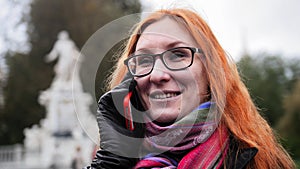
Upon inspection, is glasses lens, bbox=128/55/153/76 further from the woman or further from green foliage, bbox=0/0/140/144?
green foliage, bbox=0/0/140/144

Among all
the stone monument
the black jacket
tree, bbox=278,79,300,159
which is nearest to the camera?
the black jacket

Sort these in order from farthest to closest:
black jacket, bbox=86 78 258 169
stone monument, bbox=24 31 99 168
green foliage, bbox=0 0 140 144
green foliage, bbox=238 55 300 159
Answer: green foliage, bbox=238 55 300 159 → green foliage, bbox=0 0 140 144 → stone monument, bbox=24 31 99 168 → black jacket, bbox=86 78 258 169

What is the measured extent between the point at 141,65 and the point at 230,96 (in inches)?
11.5

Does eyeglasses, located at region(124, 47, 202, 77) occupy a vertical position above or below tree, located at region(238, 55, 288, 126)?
below

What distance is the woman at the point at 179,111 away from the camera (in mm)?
1289

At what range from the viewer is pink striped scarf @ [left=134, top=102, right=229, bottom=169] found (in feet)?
4.20

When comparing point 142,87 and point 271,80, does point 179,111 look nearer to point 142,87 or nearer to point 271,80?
point 142,87

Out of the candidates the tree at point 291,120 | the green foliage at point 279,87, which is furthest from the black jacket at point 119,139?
the green foliage at point 279,87

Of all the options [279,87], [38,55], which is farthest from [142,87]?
[279,87]

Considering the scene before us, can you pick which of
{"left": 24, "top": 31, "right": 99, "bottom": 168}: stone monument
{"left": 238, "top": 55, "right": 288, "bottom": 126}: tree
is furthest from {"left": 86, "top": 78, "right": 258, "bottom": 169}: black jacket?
{"left": 238, "top": 55, "right": 288, "bottom": 126}: tree

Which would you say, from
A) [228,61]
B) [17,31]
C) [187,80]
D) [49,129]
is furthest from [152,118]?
[17,31]

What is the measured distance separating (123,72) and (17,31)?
15867 mm

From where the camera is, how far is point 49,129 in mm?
12438

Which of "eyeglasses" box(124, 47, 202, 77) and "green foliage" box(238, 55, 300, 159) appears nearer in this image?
"eyeglasses" box(124, 47, 202, 77)
